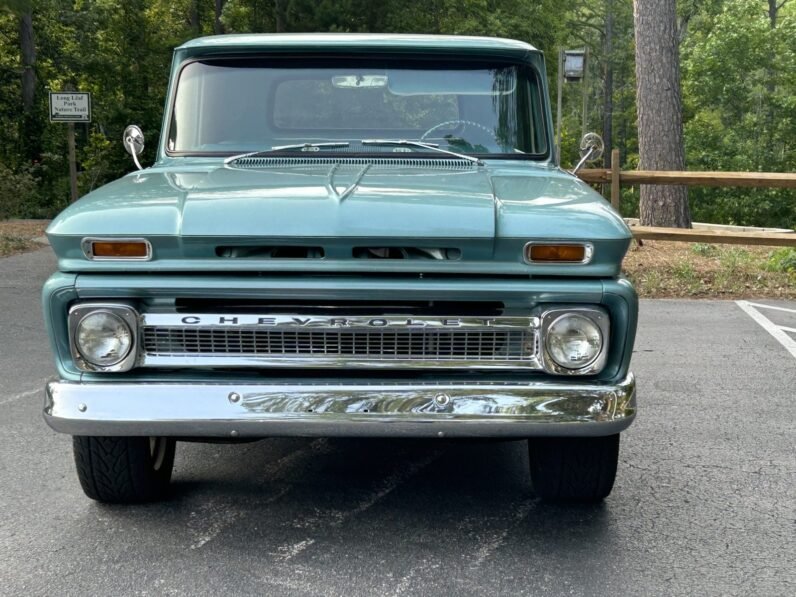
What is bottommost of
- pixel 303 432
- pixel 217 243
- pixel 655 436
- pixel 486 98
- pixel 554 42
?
pixel 655 436

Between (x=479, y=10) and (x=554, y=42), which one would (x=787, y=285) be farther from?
(x=554, y=42)

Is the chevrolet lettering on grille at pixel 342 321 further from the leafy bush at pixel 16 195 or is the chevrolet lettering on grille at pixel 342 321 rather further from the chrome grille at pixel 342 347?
the leafy bush at pixel 16 195

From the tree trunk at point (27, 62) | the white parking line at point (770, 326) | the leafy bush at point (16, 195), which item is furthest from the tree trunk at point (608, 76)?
the white parking line at point (770, 326)

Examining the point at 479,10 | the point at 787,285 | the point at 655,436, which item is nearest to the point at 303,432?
the point at 655,436

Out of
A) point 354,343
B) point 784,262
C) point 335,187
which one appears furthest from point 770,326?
point 354,343

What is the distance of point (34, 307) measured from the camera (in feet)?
30.6

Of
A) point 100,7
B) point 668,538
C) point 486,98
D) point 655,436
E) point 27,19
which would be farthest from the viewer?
point 100,7

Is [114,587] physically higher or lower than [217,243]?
lower

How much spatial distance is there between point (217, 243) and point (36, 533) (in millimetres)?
1372

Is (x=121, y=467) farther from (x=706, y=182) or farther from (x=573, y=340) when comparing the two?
(x=706, y=182)

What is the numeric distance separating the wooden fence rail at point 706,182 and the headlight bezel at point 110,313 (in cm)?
783

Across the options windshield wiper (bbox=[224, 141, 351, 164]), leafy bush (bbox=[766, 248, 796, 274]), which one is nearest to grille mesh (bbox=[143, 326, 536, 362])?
windshield wiper (bbox=[224, 141, 351, 164])

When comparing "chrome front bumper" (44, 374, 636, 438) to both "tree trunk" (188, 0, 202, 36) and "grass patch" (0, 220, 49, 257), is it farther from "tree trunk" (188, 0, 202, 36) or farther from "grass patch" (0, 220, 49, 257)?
"tree trunk" (188, 0, 202, 36)

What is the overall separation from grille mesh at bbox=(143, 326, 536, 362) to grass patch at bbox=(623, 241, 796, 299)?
7.11 m
